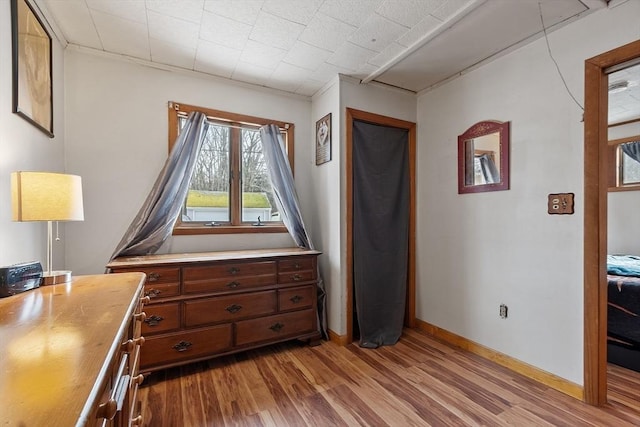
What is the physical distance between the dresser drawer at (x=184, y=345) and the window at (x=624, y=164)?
5.32 m

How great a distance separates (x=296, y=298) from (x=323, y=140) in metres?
1.52

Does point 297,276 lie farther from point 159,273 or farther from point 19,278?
point 19,278

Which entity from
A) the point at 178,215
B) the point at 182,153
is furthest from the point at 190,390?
the point at 182,153

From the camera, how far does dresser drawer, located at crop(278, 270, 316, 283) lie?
2.46 meters

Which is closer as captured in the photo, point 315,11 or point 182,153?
point 315,11

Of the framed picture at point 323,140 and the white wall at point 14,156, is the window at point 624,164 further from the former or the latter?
the white wall at point 14,156

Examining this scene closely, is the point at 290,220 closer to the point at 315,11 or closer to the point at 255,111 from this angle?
the point at 255,111

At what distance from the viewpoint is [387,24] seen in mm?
1926

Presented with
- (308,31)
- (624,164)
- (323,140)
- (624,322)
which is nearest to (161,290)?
(323,140)

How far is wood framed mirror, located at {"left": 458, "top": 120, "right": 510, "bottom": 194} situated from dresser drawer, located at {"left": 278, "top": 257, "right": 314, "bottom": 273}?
150 centimetres

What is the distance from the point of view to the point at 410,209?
298cm

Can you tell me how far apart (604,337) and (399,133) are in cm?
219

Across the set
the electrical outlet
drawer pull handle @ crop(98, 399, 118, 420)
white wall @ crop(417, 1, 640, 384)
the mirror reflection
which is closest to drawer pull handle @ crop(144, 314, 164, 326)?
drawer pull handle @ crop(98, 399, 118, 420)

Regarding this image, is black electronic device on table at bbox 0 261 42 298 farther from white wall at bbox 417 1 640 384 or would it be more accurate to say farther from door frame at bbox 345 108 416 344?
white wall at bbox 417 1 640 384
